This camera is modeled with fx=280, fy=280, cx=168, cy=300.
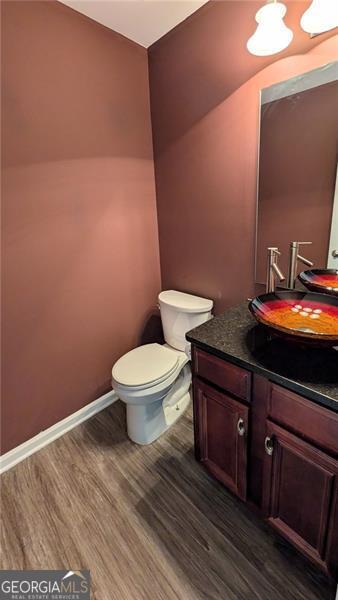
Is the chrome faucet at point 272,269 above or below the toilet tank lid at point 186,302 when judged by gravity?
above

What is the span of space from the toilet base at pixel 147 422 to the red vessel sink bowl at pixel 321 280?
107 centimetres

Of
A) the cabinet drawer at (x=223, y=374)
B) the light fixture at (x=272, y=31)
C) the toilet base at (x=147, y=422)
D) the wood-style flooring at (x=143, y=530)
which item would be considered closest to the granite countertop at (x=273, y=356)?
the cabinet drawer at (x=223, y=374)

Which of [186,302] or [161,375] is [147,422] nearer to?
[161,375]

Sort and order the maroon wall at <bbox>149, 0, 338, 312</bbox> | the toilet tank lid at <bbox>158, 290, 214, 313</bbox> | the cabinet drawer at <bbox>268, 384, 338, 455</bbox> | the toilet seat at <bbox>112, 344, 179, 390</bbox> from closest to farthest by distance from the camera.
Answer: the cabinet drawer at <bbox>268, 384, 338, 455</bbox>, the maroon wall at <bbox>149, 0, 338, 312</bbox>, the toilet seat at <bbox>112, 344, 179, 390</bbox>, the toilet tank lid at <bbox>158, 290, 214, 313</bbox>

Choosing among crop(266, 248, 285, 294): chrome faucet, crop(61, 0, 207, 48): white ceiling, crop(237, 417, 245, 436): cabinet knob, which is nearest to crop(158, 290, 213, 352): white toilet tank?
crop(266, 248, 285, 294): chrome faucet

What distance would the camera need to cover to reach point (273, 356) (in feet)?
3.30

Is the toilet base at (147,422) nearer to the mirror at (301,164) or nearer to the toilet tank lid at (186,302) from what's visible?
the toilet tank lid at (186,302)

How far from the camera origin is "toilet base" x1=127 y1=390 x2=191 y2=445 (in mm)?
1637

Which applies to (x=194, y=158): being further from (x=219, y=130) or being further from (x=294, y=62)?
(x=294, y=62)

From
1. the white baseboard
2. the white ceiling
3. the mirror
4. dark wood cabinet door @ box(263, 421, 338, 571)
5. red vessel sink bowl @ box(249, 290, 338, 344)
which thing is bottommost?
the white baseboard

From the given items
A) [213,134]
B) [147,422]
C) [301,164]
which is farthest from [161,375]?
[213,134]

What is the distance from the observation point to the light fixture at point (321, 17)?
1021mm

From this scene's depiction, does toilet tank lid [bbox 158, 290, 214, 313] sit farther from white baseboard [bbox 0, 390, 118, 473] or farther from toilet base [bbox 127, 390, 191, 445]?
white baseboard [bbox 0, 390, 118, 473]

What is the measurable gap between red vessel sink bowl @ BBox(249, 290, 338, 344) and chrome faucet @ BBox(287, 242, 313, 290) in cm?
15
